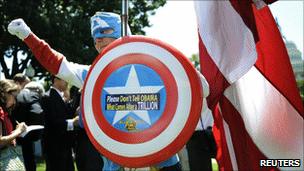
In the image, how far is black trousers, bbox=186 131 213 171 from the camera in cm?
452

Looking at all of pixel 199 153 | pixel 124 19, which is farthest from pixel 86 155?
pixel 124 19

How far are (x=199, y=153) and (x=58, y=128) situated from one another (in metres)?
1.48

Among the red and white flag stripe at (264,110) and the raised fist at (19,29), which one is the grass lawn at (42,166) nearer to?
the red and white flag stripe at (264,110)

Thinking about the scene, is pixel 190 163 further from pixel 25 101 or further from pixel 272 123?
pixel 272 123

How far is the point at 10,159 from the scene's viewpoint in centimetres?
345

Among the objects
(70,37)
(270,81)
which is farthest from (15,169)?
(70,37)

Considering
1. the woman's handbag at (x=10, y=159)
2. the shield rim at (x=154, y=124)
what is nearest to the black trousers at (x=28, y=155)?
the woman's handbag at (x=10, y=159)

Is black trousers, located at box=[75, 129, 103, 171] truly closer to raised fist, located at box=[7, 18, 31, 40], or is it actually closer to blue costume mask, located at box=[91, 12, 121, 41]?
blue costume mask, located at box=[91, 12, 121, 41]

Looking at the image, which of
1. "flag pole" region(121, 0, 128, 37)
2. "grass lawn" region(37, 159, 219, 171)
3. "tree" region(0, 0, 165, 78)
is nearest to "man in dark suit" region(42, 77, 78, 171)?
"flag pole" region(121, 0, 128, 37)

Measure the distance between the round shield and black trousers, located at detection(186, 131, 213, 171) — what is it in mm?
2871

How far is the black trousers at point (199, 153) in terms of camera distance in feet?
14.8

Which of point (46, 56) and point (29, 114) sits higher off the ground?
point (46, 56)

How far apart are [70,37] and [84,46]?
73 centimetres

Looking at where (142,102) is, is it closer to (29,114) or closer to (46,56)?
(46,56)
